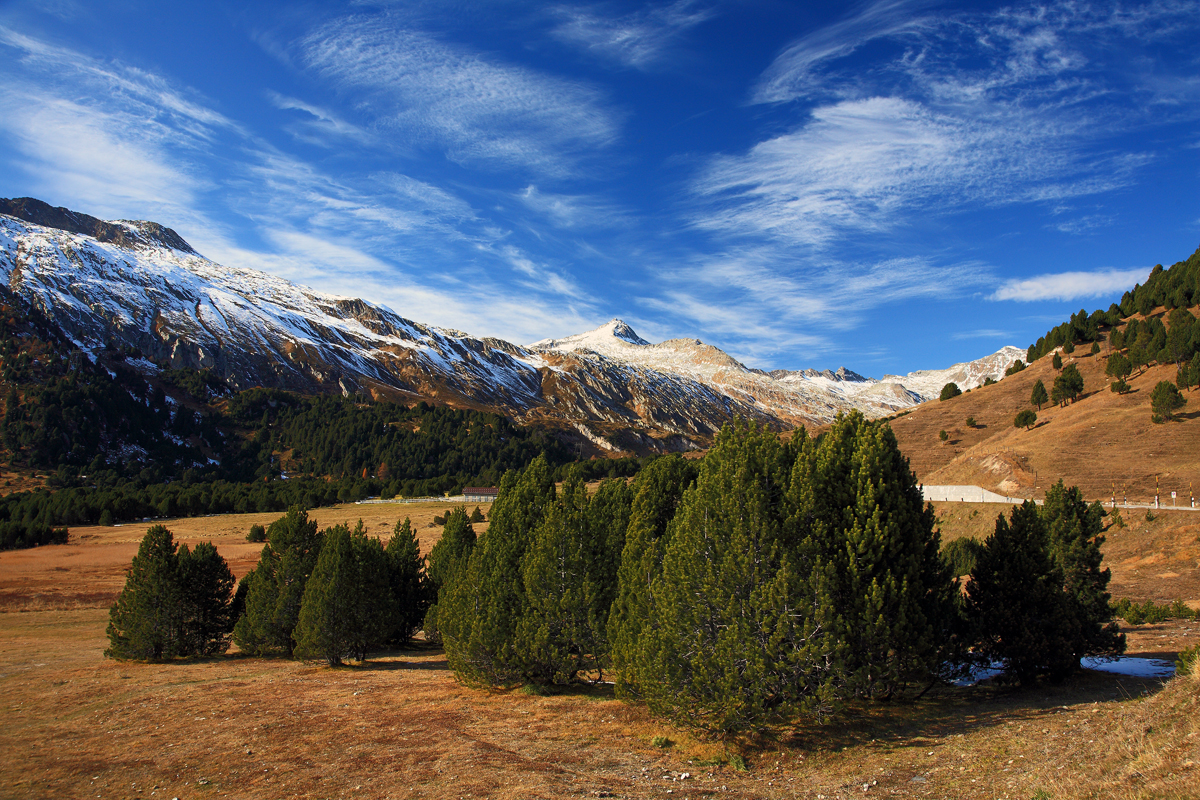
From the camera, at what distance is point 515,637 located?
899 inches

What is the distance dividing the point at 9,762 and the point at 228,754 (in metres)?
5.69

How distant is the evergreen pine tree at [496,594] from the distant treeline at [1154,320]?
77.2 metres

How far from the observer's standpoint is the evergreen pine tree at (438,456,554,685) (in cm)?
2284

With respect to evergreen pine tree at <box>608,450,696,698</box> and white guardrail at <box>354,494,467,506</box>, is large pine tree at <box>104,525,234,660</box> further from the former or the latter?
white guardrail at <box>354,494,467,506</box>

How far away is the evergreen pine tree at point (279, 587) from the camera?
32.5 metres

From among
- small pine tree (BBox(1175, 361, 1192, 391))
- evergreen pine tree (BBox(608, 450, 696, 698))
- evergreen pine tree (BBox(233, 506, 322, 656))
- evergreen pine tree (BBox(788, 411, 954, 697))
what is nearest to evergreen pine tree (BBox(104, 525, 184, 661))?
evergreen pine tree (BBox(233, 506, 322, 656))

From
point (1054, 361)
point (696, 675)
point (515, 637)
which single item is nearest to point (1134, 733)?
point (696, 675)

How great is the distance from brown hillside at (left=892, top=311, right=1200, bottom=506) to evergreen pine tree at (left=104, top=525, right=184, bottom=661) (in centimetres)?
6391

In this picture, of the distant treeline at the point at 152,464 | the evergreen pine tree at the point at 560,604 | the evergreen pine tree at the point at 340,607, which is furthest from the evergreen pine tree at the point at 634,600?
the distant treeline at the point at 152,464

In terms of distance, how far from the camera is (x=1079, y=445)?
60.0 metres

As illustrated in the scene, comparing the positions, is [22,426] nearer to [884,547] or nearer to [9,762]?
[9,762]

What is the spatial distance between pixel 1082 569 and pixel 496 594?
20.8 meters

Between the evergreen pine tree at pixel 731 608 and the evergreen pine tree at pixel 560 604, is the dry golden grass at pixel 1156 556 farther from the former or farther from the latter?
the evergreen pine tree at pixel 560 604

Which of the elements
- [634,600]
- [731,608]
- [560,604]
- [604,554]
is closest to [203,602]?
[560,604]
